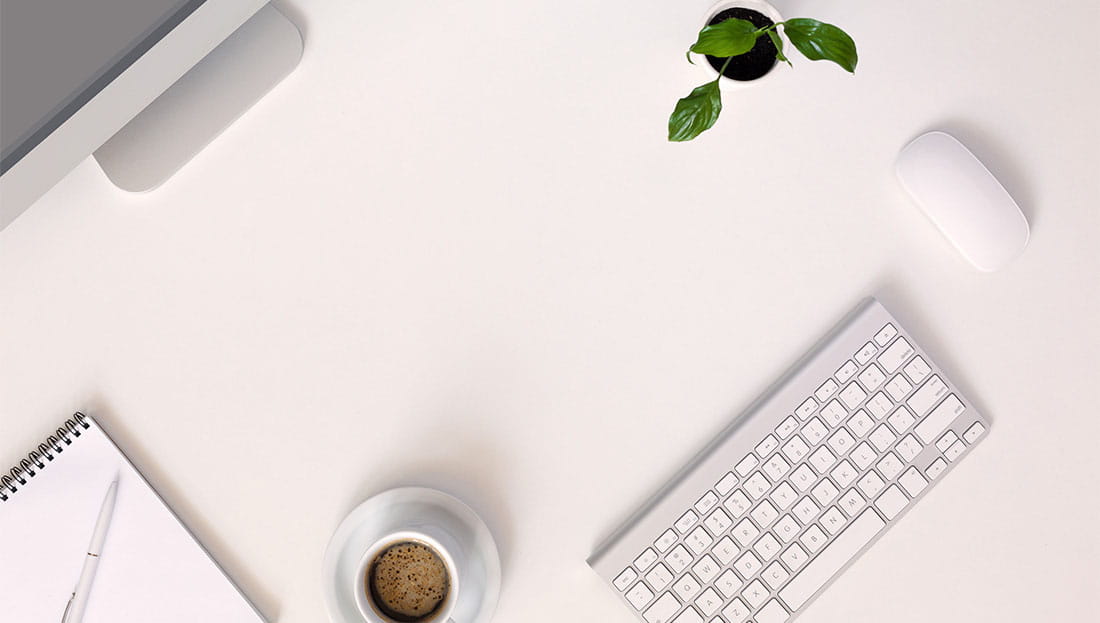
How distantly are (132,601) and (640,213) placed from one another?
0.55 m

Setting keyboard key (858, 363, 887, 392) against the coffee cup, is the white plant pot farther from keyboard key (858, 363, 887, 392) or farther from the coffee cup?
the coffee cup

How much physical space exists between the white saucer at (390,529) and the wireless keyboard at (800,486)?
0.09 m

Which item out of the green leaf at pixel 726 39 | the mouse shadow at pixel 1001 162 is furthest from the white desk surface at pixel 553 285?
the green leaf at pixel 726 39

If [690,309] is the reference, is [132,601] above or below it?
above

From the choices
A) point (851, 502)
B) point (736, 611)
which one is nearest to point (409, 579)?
point (736, 611)

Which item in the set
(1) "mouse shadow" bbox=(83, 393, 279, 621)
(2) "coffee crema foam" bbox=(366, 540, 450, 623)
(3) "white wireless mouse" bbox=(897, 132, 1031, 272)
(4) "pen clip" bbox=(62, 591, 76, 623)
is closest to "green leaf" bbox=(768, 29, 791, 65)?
(3) "white wireless mouse" bbox=(897, 132, 1031, 272)

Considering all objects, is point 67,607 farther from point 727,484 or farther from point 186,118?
point 727,484

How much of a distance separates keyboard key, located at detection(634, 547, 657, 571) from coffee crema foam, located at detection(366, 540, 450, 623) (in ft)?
0.54

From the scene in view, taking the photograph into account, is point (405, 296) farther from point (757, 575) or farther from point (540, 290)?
point (757, 575)

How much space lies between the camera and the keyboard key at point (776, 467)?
75cm

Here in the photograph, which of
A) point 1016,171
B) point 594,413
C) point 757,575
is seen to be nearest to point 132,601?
point 594,413

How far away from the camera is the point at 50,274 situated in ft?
2.42

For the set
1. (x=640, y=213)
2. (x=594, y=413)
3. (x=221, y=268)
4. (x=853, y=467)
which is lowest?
(x=853, y=467)

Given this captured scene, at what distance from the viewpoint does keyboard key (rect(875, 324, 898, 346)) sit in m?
0.74
